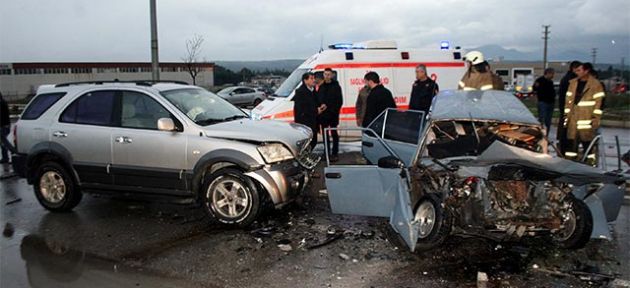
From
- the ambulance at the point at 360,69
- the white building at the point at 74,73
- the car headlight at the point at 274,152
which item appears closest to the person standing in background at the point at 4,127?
the ambulance at the point at 360,69

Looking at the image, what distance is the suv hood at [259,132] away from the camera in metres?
6.05

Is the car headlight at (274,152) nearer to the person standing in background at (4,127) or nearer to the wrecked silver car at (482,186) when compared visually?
the wrecked silver car at (482,186)

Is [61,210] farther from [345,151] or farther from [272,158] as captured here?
[345,151]

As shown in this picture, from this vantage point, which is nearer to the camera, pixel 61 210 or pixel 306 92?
pixel 61 210

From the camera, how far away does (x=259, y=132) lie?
20.1ft

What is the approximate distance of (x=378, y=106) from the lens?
9.03 metres

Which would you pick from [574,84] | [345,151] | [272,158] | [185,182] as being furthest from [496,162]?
[345,151]

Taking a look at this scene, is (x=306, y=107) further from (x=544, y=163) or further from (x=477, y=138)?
(x=544, y=163)

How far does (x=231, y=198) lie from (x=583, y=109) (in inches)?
216

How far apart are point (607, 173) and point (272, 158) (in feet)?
11.5

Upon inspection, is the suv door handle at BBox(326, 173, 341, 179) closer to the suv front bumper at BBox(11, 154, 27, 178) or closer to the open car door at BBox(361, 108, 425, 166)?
the open car door at BBox(361, 108, 425, 166)

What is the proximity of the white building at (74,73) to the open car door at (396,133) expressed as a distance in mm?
50710

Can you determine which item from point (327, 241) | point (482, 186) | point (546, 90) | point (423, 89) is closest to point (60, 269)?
point (327, 241)

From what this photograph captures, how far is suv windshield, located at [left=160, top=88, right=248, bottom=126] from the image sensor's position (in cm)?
641
